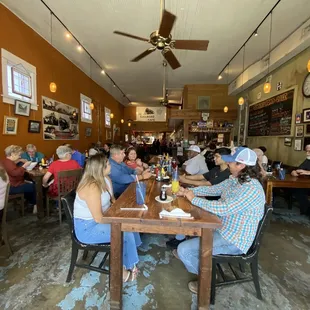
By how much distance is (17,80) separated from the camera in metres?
4.12

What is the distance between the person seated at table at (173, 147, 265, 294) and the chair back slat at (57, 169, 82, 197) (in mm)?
2096

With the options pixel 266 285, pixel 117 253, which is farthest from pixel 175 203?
pixel 266 285

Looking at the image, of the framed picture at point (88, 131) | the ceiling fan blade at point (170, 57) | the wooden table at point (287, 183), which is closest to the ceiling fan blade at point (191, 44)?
the ceiling fan blade at point (170, 57)

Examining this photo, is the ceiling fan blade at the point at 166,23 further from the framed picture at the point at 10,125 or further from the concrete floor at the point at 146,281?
the framed picture at the point at 10,125

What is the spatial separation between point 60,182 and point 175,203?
2153mm

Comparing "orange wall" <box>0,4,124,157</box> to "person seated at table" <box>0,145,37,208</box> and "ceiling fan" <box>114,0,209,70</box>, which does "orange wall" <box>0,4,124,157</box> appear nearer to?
"person seated at table" <box>0,145,37,208</box>

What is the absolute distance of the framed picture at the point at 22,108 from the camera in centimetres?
412

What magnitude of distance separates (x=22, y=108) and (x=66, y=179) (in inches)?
91.8

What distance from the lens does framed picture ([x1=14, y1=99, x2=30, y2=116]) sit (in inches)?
162

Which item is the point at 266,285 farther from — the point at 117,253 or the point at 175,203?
the point at 117,253

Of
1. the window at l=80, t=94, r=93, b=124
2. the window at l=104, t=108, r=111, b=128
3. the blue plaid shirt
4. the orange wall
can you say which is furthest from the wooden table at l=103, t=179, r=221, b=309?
the window at l=104, t=108, r=111, b=128

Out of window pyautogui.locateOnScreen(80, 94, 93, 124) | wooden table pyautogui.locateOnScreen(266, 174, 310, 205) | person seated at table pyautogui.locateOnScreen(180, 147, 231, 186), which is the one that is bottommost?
wooden table pyautogui.locateOnScreen(266, 174, 310, 205)

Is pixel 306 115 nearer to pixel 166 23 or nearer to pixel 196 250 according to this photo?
pixel 166 23

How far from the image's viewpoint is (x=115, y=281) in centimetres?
158
